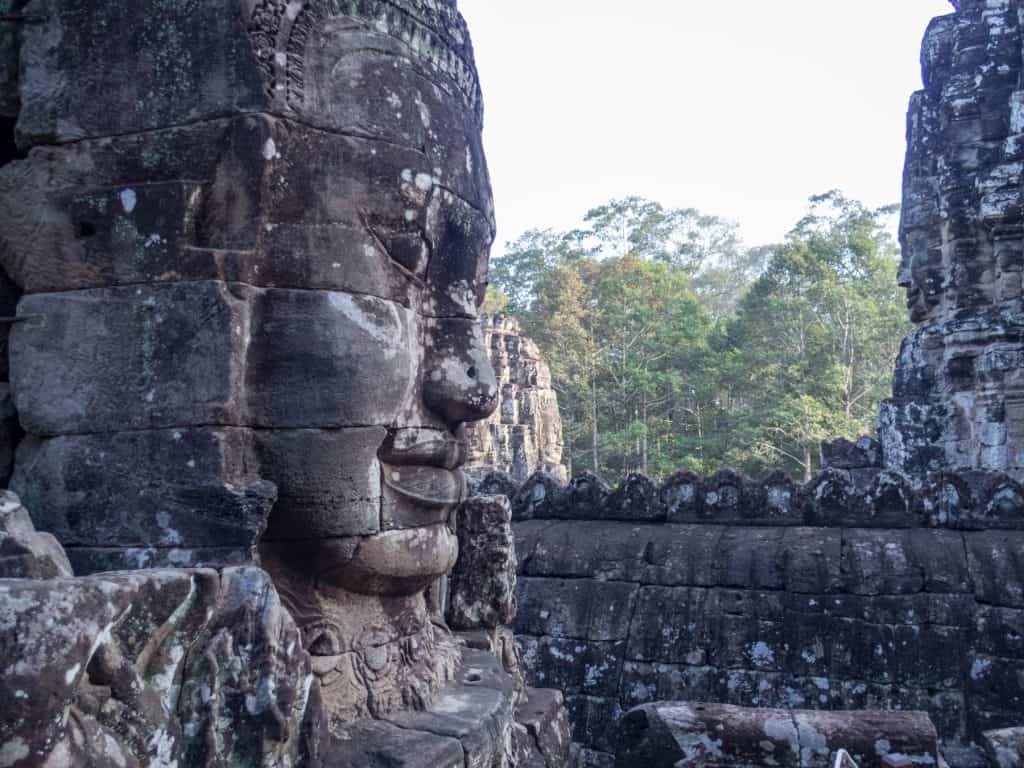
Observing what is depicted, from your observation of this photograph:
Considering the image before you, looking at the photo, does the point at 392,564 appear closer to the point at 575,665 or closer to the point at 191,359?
the point at 191,359

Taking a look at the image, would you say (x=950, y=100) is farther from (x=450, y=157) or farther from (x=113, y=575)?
(x=113, y=575)

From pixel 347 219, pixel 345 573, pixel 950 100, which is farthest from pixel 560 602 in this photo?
pixel 950 100

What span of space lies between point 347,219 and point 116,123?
72 centimetres

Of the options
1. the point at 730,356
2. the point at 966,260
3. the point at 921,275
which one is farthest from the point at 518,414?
the point at 966,260

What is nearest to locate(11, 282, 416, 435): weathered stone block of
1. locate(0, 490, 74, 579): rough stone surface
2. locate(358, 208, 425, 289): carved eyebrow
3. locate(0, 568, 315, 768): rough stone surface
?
locate(358, 208, 425, 289): carved eyebrow

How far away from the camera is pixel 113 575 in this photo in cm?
191

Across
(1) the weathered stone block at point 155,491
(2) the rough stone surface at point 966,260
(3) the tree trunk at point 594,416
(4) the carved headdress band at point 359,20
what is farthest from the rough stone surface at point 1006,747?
(3) the tree trunk at point 594,416

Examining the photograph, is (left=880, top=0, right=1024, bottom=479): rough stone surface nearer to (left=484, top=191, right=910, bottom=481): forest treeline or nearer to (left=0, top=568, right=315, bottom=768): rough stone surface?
(left=0, top=568, right=315, bottom=768): rough stone surface

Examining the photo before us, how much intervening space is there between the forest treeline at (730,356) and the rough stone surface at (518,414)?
2.23 m

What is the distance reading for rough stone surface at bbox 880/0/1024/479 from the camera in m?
8.14

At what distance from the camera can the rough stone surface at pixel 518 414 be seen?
2658 cm

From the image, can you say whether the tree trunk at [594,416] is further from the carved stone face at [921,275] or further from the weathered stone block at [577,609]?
the weathered stone block at [577,609]

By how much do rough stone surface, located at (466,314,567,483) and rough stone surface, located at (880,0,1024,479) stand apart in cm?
1730

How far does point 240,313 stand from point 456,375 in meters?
0.76
